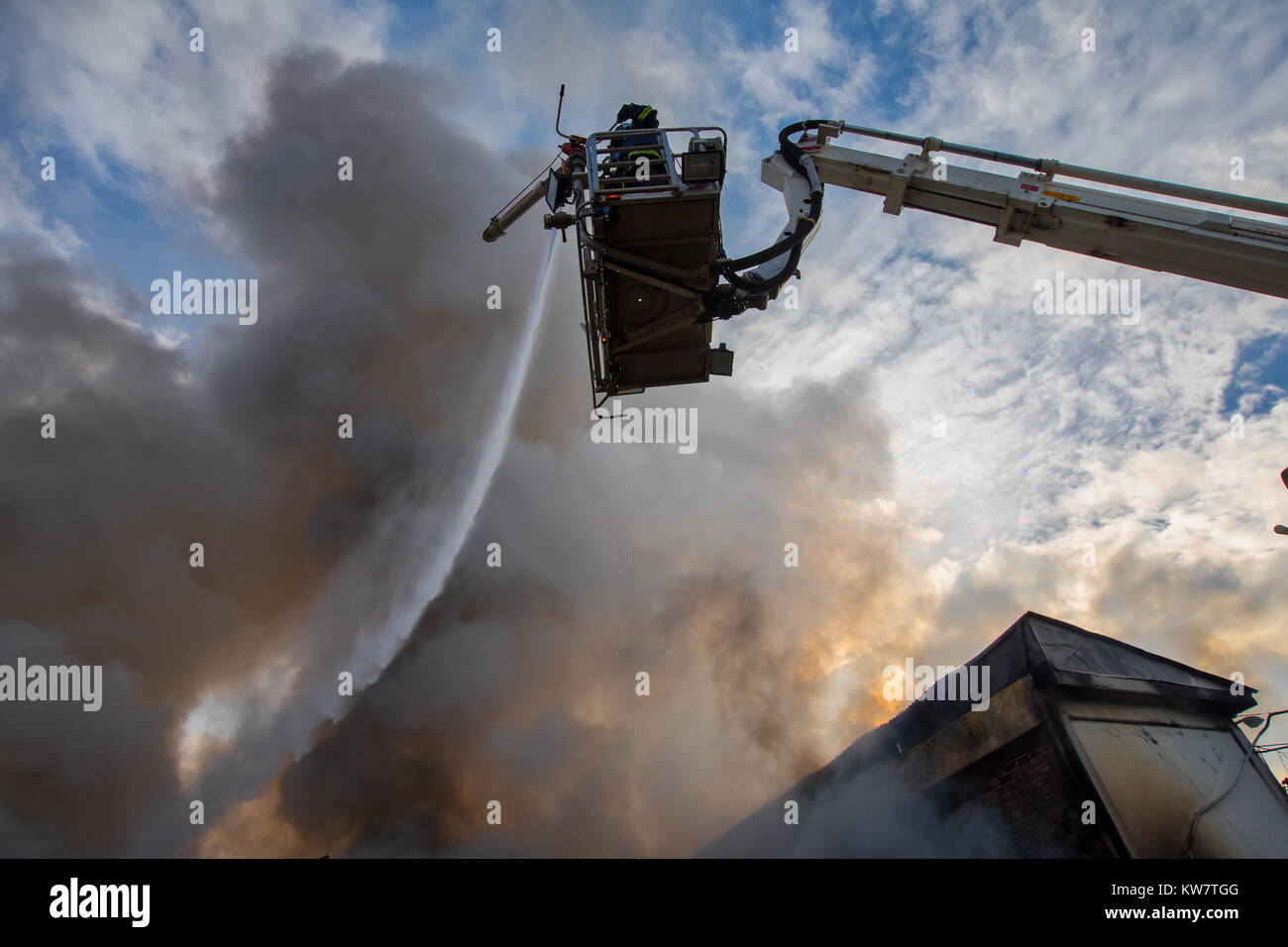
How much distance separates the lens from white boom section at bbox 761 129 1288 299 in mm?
7324

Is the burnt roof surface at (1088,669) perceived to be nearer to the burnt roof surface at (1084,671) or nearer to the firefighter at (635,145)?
the burnt roof surface at (1084,671)

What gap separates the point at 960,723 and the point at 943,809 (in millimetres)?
1466

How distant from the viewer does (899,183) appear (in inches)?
344

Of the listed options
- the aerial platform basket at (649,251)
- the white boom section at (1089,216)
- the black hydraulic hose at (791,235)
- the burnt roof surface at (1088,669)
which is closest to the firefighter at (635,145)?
the aerial platform basket at (649,251)

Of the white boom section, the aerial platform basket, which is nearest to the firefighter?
the aerial platform basket

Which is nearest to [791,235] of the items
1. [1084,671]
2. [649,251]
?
[649,251]

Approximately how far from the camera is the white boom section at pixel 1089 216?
24.0ft
